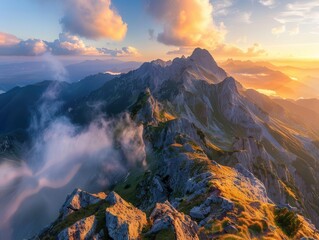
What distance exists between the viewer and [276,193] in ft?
646

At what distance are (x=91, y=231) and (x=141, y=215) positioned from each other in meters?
10.1

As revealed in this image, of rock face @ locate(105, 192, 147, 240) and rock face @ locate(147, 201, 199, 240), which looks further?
rock face @ locate(147, 201, 199, 240)

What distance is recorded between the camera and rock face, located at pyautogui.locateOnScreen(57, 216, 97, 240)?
38.4m

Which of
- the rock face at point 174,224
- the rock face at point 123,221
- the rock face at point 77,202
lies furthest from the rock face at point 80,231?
the rock face at point 77,202

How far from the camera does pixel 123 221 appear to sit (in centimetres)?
4275

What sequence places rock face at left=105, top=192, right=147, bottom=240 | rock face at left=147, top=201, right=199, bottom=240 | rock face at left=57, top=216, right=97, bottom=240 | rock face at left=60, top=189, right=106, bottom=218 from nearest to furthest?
rock face at left=57, top=216, right=97, bottom=240 < rock face at left=105, top=192, right=147, bottom=240 < rock face at left=147, top=201, right=199, bottom=240 < rock face at left=60, top=189, right=106, bottom=218

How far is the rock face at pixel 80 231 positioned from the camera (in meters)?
38.4

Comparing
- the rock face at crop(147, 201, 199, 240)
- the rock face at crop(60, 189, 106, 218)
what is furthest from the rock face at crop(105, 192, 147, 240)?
the rock face at crop(60, 189, 106, 218)

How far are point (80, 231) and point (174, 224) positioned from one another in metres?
13.8

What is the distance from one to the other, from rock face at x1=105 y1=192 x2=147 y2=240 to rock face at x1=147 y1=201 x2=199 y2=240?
7.71 feet

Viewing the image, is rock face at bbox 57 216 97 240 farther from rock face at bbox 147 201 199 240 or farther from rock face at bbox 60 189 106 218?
rock face at bbox 60 189 106 218

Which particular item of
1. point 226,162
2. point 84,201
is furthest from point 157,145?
point 84,201

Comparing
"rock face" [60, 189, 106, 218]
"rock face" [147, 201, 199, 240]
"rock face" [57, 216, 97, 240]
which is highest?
"rock face" [57, 216, 97, 240]

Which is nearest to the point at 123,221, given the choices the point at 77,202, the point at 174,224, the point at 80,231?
the point at 80,231
